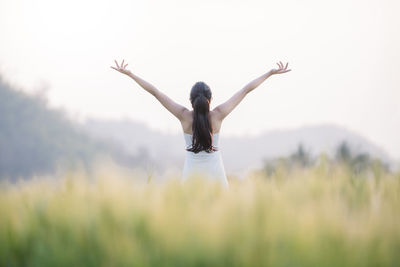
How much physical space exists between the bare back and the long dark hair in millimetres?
81

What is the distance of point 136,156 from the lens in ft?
187

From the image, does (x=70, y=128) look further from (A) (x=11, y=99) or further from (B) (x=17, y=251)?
(B) (x=17, y=251)

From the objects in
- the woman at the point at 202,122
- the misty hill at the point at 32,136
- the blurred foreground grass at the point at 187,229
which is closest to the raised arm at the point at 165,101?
the woman at the point at 202,122

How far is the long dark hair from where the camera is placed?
5789 mm

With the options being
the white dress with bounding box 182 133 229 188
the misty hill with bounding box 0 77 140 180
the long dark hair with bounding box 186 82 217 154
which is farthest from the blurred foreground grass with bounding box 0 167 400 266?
the misty hill with bounding box 0 77 140 180

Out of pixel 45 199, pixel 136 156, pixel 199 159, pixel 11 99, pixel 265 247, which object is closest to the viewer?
pixel 265 247

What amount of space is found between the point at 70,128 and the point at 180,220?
2021 inches

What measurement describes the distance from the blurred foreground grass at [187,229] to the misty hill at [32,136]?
3912cm

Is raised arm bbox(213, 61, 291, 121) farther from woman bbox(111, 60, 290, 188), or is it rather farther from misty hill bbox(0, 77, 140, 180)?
misty hill bbox(0, 77, 140, 180)

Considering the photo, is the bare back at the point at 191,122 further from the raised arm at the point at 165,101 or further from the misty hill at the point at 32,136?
the misty hill at the point at 32,136

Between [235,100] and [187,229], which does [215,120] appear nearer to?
[235,100]

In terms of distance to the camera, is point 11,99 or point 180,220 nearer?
point 180,220

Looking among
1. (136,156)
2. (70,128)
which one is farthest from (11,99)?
(136,156)

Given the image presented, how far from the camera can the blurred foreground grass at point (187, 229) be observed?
2.35 m
